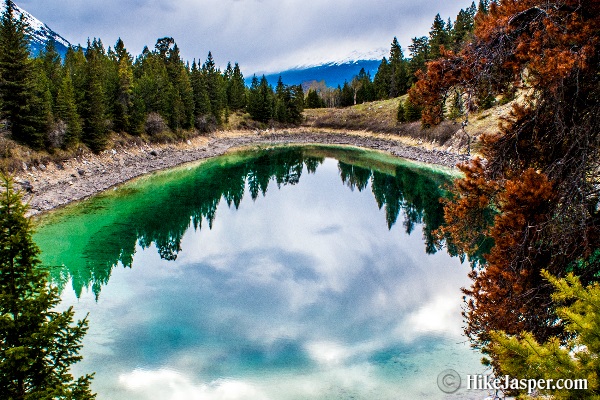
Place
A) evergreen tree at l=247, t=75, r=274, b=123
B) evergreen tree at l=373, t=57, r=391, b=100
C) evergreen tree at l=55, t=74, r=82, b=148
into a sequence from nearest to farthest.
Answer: evergreen tree at l=55, t=74, r=82, b=148, evergreen tree at l=247, t=75, r=274, b=123, evergreen tree at l=373, t=57, r=391, b=100

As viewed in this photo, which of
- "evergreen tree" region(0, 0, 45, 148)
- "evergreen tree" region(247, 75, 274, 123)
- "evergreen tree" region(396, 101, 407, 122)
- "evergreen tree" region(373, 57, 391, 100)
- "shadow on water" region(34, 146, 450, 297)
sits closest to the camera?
"shadow on water" region(34, 146, 450, 297)

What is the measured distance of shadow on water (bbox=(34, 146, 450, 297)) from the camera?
22.1m

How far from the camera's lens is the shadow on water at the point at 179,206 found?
2212 cm

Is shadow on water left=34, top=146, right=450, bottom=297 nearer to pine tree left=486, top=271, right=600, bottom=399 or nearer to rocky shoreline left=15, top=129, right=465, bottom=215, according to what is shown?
rocky shoreline left=15, top=129, right=465, bottom=215

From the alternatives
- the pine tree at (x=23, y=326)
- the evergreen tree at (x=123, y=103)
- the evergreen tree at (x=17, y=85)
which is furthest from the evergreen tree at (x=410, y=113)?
the pine tree at (x=23, y=326)

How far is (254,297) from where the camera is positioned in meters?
17.9

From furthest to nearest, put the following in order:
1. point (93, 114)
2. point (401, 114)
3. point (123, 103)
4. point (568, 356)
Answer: point (401, 114) → point (123, 103) → point (93, 114) → point (568, 356)

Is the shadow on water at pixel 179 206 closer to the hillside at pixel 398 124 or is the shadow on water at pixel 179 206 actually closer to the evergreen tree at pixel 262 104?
the hillside at pixel 398 124

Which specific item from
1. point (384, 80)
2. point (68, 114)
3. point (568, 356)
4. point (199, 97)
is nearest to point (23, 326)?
point (568, 356)

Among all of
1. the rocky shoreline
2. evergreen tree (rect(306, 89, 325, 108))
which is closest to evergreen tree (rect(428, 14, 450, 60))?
the rocky shoreline

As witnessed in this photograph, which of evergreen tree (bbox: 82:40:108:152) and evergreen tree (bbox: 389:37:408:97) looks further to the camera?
evergreen tree (bbox: 389:37:408:97)

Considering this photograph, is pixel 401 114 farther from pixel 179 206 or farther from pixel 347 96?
pixel 179 206

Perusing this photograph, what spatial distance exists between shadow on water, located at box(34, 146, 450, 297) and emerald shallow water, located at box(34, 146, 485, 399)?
0.17 meters

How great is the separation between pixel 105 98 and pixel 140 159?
9019mm
